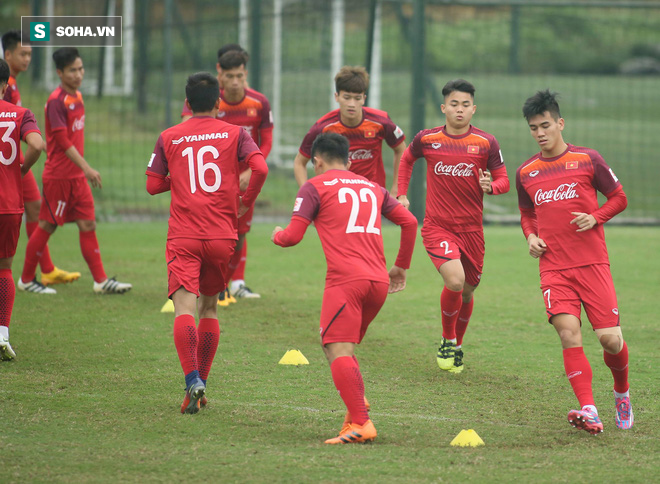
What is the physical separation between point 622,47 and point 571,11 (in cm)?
447

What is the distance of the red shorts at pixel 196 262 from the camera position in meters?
5.60

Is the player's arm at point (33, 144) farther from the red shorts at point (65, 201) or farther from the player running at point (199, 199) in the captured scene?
the red shorts at point (65, 201)

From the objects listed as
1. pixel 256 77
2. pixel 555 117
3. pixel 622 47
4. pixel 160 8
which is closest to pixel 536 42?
pixel 622 47

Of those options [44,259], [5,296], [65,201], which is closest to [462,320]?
[5,296]

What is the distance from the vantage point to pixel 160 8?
113 ft

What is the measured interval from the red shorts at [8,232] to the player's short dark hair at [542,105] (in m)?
3.88

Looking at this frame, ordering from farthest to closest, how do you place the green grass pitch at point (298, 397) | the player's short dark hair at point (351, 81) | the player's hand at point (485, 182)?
the player's short dark hair at point (351, 81) → the player's hand at point (485, 182) → the green grass pitch at point (298, 397)

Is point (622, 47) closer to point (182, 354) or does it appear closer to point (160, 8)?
point (160, 8)

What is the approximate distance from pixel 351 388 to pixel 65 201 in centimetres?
513

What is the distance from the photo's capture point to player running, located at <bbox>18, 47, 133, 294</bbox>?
29.1 ft

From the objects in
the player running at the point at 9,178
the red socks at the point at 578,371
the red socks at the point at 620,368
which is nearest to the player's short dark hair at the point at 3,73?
the player running at the point at 9,178

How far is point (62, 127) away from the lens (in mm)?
8875
